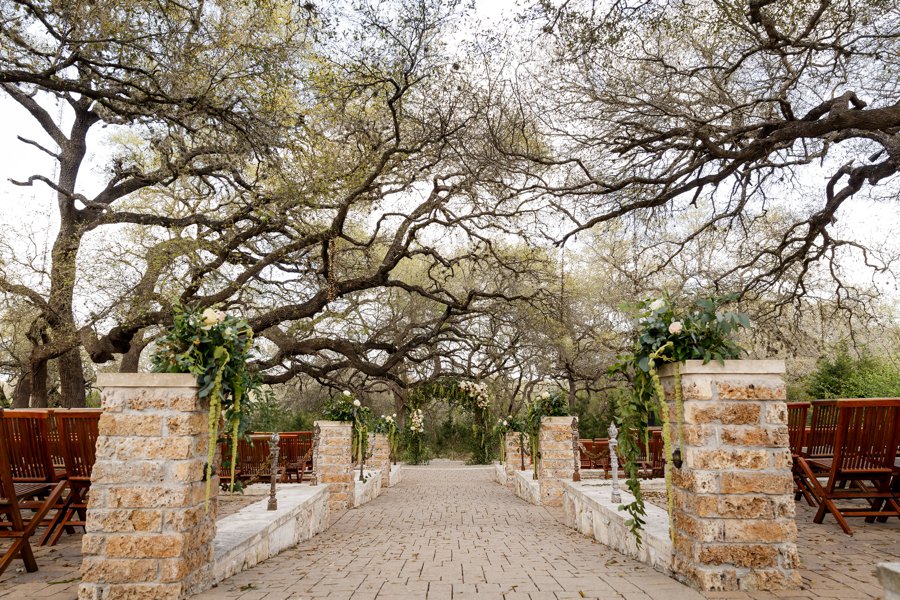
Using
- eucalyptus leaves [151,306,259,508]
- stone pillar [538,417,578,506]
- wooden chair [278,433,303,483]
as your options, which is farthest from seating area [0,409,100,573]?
stone pillar [538,417,578,506]

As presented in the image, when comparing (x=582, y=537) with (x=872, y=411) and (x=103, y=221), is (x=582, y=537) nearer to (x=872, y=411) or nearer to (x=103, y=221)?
(x=872, y=411)

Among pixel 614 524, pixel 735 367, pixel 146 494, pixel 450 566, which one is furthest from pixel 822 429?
pixel 146 494

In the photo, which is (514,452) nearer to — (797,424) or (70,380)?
(797,424)

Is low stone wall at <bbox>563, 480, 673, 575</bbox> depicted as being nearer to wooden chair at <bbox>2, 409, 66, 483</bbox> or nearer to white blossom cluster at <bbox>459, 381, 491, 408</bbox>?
wooden chair at <bbox>2, 409, 66, 483</bbox>

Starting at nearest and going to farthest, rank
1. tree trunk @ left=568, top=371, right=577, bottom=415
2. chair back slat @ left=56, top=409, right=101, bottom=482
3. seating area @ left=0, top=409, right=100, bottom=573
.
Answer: seating area @ left=0, top=409, right=100, bottom=573 < chair back slat @ left=56, top=409, right=101, bottom=482 < tree trunk @ left=568, top=371, right=577, bottom=415

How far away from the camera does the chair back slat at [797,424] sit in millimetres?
5777

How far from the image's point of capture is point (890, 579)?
1.31m

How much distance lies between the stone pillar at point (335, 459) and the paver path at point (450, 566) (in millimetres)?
615

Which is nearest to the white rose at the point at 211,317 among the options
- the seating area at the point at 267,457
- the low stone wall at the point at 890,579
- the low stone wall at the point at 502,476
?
the low stone wall at the point at 890,579

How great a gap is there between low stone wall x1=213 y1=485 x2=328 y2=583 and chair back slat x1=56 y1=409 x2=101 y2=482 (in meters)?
1.33

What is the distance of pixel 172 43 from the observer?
6.71 m

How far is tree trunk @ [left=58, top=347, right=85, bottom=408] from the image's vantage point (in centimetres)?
1247

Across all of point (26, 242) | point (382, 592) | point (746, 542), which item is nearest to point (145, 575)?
point (382, 592)

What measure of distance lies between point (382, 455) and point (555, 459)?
20.3ft
